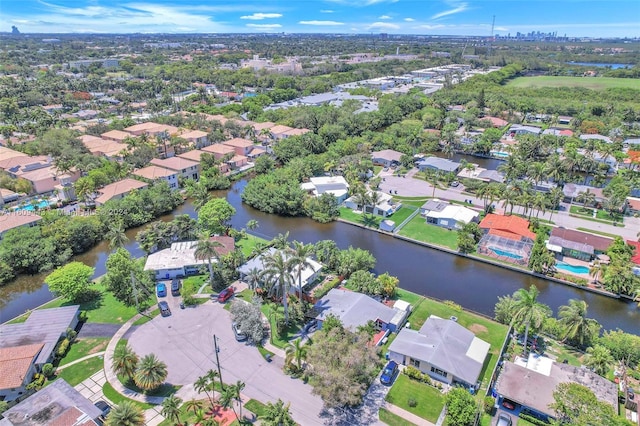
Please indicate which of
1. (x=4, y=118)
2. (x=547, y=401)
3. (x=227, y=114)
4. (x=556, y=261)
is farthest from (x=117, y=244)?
(x=4, y=118)

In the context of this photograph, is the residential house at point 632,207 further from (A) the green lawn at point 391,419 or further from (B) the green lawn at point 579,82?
(B) the green lawn at point 579,82

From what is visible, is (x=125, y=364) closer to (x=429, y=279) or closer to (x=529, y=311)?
(x=529, y=311)

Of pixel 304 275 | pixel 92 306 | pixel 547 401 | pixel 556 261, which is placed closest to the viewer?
pixel 547 401

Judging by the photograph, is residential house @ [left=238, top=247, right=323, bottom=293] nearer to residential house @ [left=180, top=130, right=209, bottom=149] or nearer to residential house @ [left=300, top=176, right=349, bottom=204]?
residential house @ [left=300, top=176, right=349, bottom=204]

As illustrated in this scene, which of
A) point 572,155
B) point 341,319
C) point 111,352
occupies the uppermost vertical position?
point 572,155

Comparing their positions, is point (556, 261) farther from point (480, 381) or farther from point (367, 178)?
point (367, 178)
